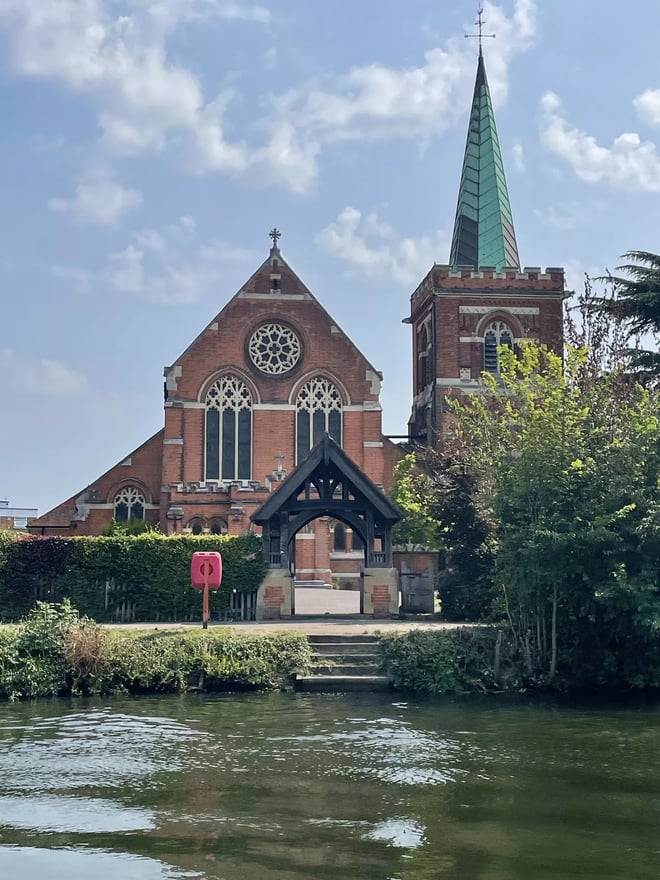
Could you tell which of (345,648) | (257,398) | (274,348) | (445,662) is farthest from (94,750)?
(274,348)

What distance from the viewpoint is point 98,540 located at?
2559cm

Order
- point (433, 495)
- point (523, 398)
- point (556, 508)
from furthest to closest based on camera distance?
point (433, 495) → point (523, 398) → point (556, 508)

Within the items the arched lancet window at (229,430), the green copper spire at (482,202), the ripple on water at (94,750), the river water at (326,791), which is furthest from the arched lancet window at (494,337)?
the ripple on water at (94,750)

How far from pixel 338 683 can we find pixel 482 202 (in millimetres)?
39503

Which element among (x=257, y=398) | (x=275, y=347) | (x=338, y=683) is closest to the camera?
(x=338, y=683)

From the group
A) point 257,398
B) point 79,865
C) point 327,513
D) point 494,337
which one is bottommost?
point 79,865

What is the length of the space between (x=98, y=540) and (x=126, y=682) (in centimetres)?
640

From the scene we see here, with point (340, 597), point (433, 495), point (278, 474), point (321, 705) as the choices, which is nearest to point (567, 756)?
point (321, 705)

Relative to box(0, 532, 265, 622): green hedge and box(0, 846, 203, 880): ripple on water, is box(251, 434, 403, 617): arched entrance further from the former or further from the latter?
box(0, 846, 203, 880): ripple on water

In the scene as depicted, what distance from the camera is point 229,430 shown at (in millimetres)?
45500

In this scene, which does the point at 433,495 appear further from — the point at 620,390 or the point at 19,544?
the point at 19,544

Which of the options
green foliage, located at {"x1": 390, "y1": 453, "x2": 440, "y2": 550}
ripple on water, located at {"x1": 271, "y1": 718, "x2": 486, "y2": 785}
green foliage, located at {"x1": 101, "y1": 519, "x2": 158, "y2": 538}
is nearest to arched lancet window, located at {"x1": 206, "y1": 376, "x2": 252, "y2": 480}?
green foliage, located at {"x1": 101, "y1": 519, "x2": 158, "y2": 538}

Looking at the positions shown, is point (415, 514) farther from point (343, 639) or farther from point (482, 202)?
point (482, 202)

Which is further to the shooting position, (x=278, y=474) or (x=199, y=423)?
(x=199, y=423)
